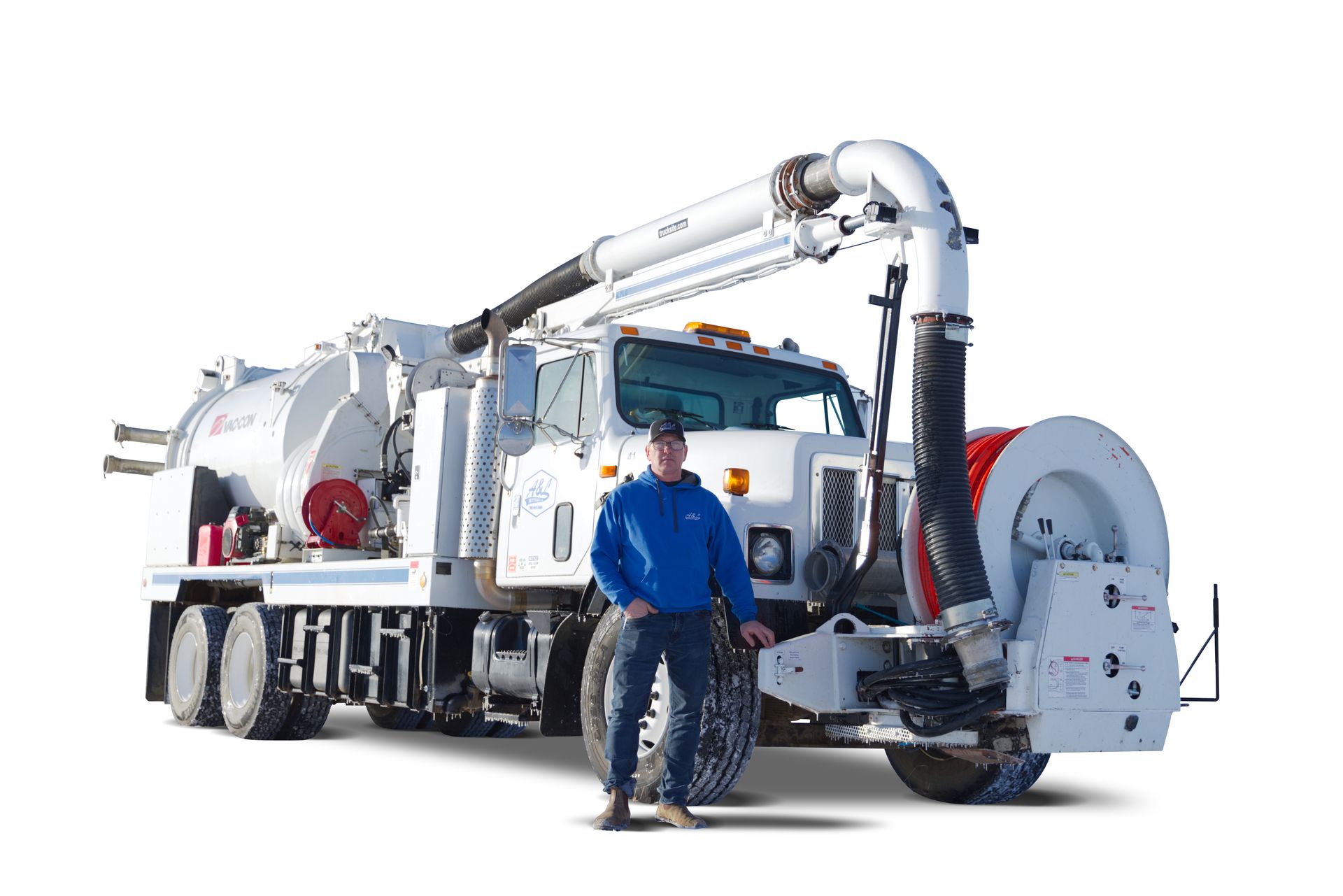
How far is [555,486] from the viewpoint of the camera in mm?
9062

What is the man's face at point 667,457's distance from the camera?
730 centimetres

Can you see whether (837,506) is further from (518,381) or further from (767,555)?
(518,381)

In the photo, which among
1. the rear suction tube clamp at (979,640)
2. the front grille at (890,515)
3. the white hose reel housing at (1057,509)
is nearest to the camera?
the rear suction tube clamp at (979,640)

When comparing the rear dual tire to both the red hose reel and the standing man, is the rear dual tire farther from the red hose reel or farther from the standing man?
the standing man

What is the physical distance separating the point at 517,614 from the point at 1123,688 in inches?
170

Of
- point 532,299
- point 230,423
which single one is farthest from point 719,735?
point 230,423

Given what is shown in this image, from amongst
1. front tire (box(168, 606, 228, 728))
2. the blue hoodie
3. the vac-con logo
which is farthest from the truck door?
the vac-con logo

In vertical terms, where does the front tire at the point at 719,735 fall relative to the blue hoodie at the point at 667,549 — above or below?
below

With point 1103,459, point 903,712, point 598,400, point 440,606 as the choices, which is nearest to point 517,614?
point 440,606

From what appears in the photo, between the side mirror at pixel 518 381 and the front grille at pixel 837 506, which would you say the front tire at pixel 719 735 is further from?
the side mirror at pixel 518 381

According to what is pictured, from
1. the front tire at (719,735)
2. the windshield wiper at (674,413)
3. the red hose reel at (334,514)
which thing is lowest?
the front tire at (719,735)

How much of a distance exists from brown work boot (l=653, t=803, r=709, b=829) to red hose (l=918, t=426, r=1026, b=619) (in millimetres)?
1631

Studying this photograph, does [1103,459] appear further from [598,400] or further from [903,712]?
[598,400]

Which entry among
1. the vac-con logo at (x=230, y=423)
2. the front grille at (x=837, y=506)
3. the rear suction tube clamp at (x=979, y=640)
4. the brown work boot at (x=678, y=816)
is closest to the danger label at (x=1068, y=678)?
the rear suction tube clamp at (x=979, y=640)
